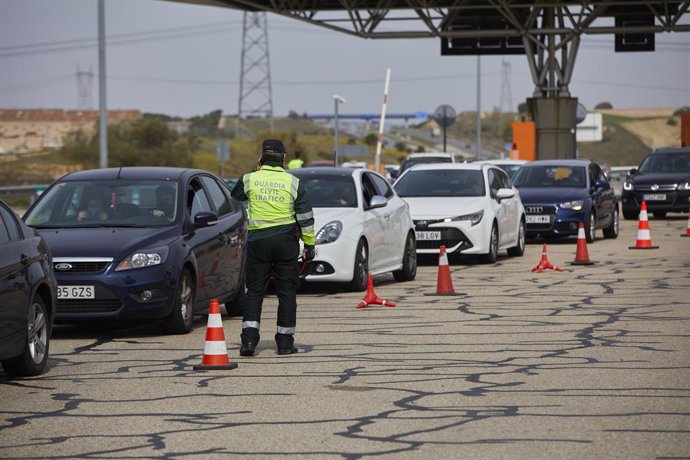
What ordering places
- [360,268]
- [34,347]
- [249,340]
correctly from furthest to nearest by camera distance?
1. [360,268]
2. [249,340]
3. [34,347]

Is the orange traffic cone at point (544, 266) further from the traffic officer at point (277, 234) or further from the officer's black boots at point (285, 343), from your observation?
the officer's black boots at point (285, 343)

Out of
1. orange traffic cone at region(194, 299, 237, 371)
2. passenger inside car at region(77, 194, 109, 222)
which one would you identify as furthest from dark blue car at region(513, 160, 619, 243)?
orange traffic cone at region(194, 299, 237, 371)

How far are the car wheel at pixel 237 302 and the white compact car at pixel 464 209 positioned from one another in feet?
23.1

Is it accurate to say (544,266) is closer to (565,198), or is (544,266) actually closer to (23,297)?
(565,198)

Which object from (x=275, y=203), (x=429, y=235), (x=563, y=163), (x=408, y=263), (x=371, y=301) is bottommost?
(x=371, y=301)

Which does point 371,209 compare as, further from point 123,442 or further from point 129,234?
point 123,442

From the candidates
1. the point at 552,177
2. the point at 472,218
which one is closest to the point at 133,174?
the point at 472,218

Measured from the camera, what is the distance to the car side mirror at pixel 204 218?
46.0 ft

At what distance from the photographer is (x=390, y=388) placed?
999cm

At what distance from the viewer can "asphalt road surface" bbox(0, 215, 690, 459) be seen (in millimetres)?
7930

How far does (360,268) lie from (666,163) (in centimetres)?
2068

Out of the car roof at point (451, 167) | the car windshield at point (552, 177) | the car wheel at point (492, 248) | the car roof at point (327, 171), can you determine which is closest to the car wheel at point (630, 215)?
the car windshield at point (552, 177)

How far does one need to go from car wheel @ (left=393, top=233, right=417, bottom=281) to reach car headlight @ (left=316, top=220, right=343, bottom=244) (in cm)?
238

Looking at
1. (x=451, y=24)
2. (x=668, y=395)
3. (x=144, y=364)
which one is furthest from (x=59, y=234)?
(x=451, y=24)
